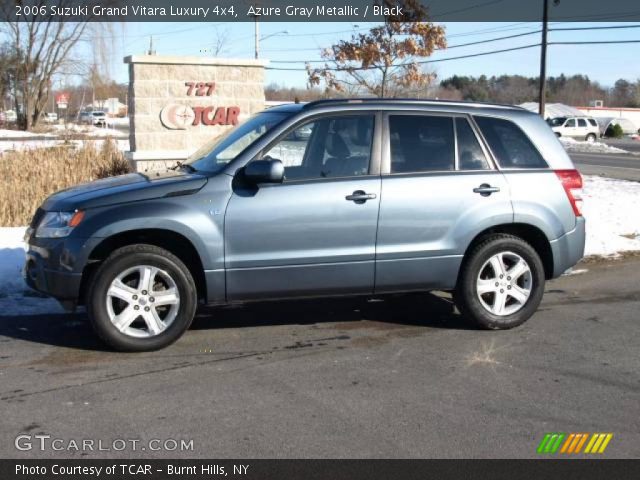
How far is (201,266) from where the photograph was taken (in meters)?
5.76

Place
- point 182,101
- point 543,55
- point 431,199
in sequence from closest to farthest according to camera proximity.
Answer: point 431,199 < point 182,101 < point 543,55

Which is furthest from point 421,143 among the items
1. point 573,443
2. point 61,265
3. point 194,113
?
point 194,113

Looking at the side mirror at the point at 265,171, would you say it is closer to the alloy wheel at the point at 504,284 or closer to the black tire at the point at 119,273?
the black tire at the point at 119,273

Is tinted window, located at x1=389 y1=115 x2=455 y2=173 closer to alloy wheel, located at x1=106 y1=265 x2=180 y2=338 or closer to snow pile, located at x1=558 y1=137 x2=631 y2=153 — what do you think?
alloy wheel, located at x1=106 y1=265 x2=180 y2=338

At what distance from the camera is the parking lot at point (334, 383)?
4199 mm

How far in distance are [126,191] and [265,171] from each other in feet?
3.47

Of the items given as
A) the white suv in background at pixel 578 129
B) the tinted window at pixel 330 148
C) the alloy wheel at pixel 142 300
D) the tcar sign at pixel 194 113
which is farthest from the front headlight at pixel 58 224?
the white suv in background at pixel 578 129

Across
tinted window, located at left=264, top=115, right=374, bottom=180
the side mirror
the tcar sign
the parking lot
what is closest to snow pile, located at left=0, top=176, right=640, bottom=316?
the parking lot

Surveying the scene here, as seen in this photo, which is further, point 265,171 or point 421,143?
point 421,143

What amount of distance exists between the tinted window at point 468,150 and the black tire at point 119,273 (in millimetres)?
2470

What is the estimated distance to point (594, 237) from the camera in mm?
10070
